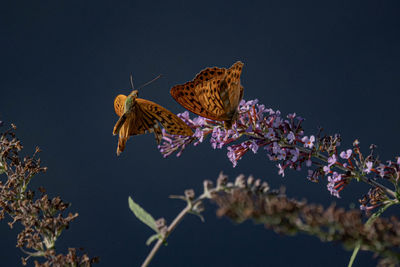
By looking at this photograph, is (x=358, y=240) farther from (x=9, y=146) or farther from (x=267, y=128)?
(x=9, y=146)

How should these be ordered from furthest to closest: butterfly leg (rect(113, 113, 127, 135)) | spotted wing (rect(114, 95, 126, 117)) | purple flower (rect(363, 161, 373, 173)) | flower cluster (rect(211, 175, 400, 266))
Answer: spotted wing (rect(114, 95, 126, 117)) → butterfly leg (rect(113, 113, 127, 135)) → purple flower (rect(363, 161, 373, 173)) → flower cluster (rect(211, 175, 400, 266))

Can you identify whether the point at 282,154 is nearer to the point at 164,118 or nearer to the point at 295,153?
the point at 295,153

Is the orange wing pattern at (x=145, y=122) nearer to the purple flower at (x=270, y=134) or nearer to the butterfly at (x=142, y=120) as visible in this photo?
the butterfly at (x=142, y=120)

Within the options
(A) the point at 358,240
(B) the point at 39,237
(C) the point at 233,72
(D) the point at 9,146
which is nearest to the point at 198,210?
(A) the point at 358,240

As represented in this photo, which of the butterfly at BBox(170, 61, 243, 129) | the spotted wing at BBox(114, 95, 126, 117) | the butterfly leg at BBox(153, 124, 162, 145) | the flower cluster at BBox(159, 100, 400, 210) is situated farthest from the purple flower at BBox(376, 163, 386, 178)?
the spotted wing at BBox(114, 95, 126, 117)

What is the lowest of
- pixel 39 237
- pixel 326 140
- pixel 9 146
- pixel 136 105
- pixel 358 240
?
pixel 39 237

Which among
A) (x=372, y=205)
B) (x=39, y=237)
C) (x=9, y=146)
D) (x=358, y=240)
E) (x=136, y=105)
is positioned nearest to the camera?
(x=358, y=240)

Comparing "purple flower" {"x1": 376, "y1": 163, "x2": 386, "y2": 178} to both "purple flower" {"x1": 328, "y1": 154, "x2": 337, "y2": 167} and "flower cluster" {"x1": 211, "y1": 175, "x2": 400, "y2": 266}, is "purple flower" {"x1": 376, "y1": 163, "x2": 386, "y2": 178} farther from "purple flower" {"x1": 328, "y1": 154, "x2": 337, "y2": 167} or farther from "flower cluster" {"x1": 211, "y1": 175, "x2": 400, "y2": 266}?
"flower cluster" {"x1": 211, "y1": 175, "x2": 400, "y2": 266}
